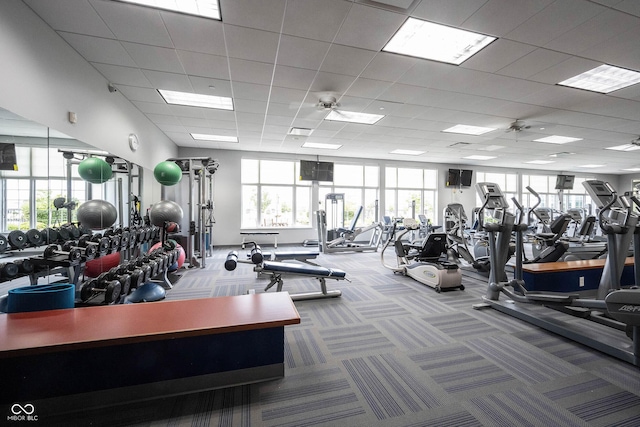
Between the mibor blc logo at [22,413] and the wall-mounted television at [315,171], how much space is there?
24.2 ft

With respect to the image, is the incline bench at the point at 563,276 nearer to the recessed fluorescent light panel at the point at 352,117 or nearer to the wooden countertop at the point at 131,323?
the wooden countertop at the point at 131,323

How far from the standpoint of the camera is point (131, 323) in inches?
64.1

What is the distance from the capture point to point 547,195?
A: 461 inches

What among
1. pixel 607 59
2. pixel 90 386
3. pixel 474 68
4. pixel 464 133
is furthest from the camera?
pixel 464 133

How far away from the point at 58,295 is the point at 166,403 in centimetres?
113

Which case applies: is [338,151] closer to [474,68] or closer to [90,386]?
[474,68]

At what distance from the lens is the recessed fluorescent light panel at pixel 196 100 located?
4156 mm

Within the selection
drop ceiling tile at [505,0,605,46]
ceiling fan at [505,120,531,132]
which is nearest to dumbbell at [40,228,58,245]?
drop ceiling tile at [505,0,605,46]

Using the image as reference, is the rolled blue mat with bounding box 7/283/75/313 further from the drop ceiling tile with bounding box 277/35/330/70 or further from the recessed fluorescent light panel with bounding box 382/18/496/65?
the recessed fluorescent light panel with bounding box 382/18/496/65

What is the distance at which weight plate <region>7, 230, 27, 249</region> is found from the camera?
2381mm

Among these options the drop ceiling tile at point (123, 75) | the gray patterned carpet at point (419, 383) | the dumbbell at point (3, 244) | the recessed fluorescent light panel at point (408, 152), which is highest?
the recessed fluorescent light panel at point (408, 152)

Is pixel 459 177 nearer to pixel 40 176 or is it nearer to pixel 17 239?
pixel 40 176

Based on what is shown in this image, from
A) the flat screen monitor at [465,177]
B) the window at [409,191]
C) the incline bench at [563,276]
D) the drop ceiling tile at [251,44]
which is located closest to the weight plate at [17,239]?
the drop ceiling tile at [251,44]

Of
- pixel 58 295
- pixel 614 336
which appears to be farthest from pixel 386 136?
pixel 58 295
